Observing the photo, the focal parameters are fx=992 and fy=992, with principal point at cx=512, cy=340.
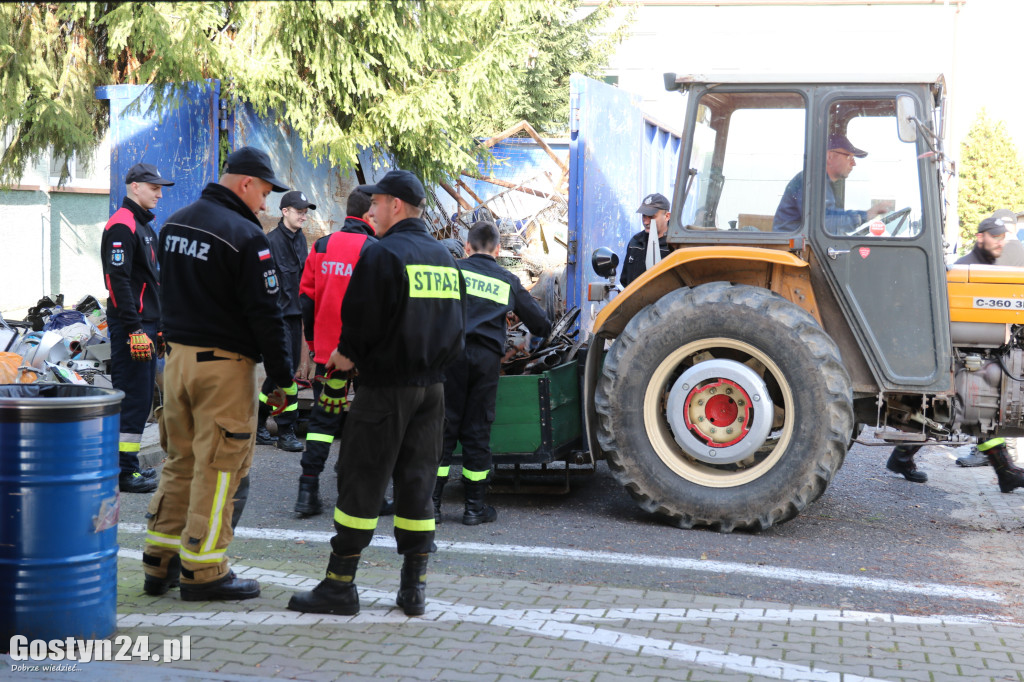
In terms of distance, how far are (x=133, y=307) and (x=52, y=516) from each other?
9.46 ft

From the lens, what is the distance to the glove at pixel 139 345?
6242mm

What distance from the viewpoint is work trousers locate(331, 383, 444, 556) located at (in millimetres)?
4160

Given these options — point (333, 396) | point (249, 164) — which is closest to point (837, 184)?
point (333, 396)

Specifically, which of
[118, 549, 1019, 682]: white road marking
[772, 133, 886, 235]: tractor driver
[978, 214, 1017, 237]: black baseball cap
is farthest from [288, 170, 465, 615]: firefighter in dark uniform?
[978, 214, 1017, 237]: black baseball cap

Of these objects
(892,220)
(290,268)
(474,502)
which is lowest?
(474,502)

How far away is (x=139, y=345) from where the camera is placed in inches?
246

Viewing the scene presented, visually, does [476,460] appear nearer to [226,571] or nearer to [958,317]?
[226,571]

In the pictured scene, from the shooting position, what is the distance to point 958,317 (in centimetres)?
588

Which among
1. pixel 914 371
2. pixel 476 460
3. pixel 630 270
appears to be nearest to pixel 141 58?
pixel 630 270

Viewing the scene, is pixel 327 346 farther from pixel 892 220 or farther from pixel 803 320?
pixel 892 220

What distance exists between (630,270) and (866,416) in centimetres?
261

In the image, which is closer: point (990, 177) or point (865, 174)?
point (865, 174)

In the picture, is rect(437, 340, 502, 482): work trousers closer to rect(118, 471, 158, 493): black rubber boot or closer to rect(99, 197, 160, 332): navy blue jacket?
rect(118, 471, 158, 493): black rubber boot

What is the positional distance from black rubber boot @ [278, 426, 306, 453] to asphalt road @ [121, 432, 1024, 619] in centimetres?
77
